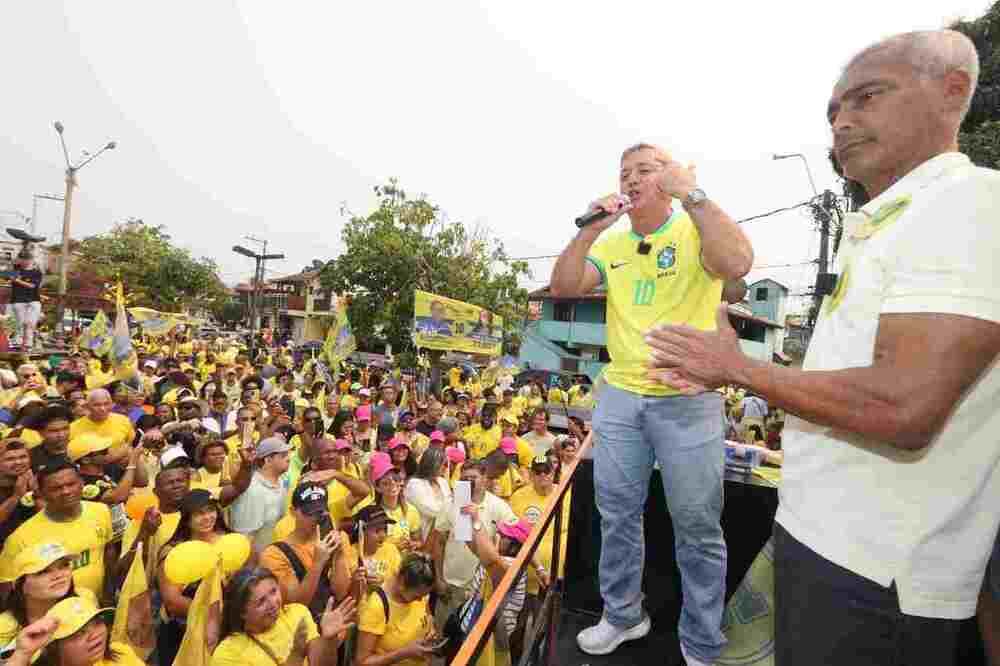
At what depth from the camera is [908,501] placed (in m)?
0.99

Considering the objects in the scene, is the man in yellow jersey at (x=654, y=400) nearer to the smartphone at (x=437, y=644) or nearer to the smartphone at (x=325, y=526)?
the smartphone at (x=437, y=644)

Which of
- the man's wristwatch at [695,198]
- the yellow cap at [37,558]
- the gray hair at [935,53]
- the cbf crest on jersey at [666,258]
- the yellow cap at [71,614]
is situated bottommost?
the yellow cap at [71,614]

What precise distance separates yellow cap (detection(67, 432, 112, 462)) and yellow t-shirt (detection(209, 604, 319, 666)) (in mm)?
3054

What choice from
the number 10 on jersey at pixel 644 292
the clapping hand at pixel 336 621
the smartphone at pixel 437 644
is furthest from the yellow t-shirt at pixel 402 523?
the number 10 on jersey at pixel 644 292

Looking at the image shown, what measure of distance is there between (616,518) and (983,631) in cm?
135

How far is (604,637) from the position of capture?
2.35 metres

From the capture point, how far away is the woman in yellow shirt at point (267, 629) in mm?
3334

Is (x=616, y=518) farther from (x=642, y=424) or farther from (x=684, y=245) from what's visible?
(x=684, y=245)

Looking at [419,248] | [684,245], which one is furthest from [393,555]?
[419,248]

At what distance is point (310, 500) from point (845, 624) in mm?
4069

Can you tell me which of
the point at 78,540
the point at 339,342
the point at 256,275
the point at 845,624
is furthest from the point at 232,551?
the point at 256,275

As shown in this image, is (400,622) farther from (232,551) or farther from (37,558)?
(37,558)

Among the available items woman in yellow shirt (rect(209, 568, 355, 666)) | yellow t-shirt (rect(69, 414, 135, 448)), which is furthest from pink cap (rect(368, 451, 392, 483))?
yellow t-shirt (rect(69, 414, 135, 448))

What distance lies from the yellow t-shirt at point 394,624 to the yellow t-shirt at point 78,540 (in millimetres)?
1898
